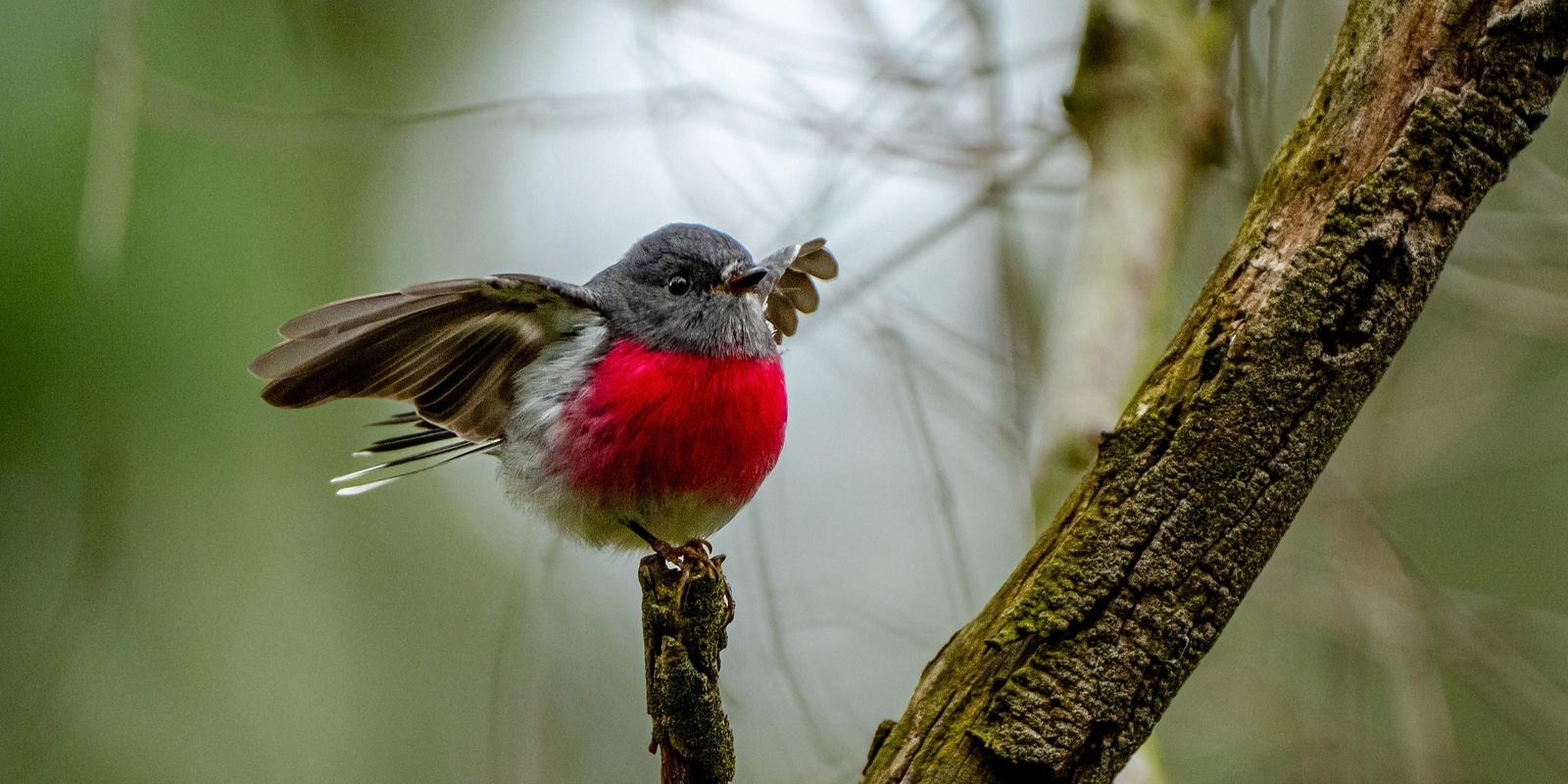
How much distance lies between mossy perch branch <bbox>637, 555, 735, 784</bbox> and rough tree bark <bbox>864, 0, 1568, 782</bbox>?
0.43 m

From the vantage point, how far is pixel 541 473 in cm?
351

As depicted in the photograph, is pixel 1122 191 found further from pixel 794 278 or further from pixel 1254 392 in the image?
pixel 1254 392

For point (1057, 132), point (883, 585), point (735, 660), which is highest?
point (1057, 132)

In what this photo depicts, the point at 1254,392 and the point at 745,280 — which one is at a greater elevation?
the point at 745,280

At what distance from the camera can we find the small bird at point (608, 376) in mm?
3275

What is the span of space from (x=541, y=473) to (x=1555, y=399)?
14.1 ft

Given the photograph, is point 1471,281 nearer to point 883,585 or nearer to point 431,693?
point 883,585

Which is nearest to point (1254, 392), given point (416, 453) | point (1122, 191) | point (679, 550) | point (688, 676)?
point (688, 676)

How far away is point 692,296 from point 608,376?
0.40 m

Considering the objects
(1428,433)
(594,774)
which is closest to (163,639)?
(594,774)

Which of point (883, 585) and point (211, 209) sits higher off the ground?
point (211, 209)

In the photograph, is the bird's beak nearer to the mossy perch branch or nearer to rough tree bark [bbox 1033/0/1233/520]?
rough tree bark [bbox 1033/0/1233/520]

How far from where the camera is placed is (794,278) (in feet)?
13.4

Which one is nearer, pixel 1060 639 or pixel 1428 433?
pixel 1060 639
